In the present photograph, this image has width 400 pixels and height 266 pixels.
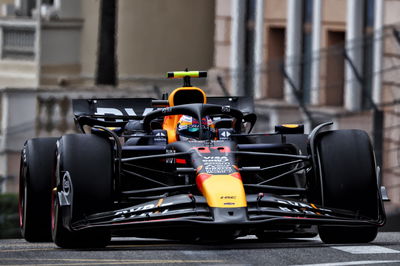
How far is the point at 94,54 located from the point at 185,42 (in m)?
1.96

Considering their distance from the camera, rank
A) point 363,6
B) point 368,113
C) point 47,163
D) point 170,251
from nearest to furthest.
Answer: point 170,251
point 47,163
point 368,113
point 363,6

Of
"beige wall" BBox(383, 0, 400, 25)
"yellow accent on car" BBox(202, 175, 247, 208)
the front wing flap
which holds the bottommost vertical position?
the front wing flap

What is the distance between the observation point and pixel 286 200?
48.2ft

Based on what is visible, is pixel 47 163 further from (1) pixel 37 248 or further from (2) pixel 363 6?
(2) pixel 363 6

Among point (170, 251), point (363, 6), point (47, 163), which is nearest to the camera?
point (170, 251)

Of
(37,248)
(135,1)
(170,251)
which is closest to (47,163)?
(37,248)

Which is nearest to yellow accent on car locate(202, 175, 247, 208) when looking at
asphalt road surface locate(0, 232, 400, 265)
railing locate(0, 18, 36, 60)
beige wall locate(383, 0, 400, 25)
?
asphalt road surface locate(0, 232, 400, 265)

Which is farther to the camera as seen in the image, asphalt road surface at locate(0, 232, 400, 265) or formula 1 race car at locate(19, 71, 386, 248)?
formula 1 race car at locate(19, 71, 386, 248)

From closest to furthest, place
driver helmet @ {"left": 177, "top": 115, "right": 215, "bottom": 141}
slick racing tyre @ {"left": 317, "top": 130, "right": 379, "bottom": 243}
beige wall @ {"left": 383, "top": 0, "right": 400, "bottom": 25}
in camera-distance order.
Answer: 1. slick racing tyre @ {"left": 317, "top": 130, "right": 379, "bottom": 243}
2. driver helmet @ {"left": 177, "top": 115, "right": 215, "bottom": 141}
3. beige wall @ {"left": 383, "top": 0, "right": 400, "bottom": 25}

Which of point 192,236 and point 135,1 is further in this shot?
point 135,1

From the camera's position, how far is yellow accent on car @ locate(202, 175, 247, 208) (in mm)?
14266

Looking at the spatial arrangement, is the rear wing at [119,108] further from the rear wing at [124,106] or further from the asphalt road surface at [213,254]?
the asphalt road surface at [213,254]

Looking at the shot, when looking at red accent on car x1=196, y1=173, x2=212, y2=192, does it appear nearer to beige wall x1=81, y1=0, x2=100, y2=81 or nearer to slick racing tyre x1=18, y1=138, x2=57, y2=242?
slick racing tyre x1=18, y1=138, x2=57, y2=242

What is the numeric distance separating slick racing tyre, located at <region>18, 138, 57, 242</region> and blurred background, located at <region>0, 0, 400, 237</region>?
780 centimetres
